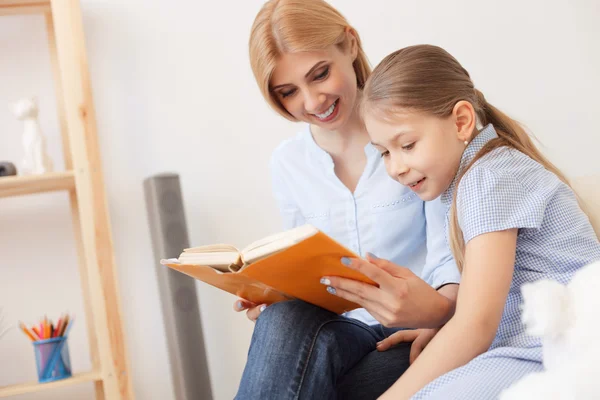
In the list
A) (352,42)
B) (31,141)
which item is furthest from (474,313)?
(31,141)

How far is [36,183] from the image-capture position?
1.93 m

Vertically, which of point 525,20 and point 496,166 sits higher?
point 525,20

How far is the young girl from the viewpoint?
1.01 metres

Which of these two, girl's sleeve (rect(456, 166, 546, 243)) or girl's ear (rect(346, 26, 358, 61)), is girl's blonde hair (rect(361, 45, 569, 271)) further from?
girl's ear (rect(346, 26, 358, 61))

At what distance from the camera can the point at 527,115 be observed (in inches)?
95.4

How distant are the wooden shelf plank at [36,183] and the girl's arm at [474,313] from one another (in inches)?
47.8

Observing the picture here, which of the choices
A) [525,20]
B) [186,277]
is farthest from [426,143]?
[525,20]

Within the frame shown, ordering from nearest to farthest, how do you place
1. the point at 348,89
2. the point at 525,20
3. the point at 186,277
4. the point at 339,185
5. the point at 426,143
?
1. the point at 426,143
2. the point at 348,89
3. the point at 339,185
4. the point at 186,277
5. the point at 525,20

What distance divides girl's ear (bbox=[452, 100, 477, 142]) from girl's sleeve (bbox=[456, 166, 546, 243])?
10 centimetres

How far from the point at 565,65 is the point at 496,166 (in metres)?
1.51

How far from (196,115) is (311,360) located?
4.20 feet

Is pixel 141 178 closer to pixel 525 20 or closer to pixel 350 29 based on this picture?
pixel 350 29

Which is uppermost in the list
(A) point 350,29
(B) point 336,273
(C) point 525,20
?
(C) point 525,20

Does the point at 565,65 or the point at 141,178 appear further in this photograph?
the point at 565,65
